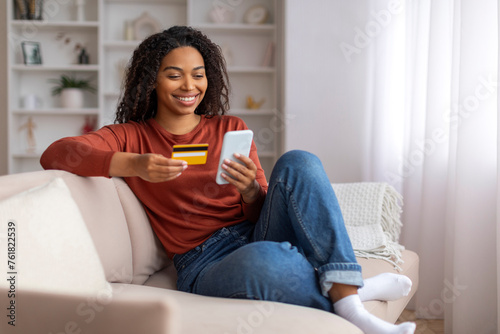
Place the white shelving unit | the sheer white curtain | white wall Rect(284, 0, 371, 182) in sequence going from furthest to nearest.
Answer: the white shelving unit < white wall Rect(284, 0, 371, 182) < the sheer white curtain

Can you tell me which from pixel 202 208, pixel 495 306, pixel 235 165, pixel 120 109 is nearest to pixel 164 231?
pixel 202 208

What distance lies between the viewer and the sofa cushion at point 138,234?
1.58 meters

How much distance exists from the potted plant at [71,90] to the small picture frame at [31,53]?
0.60 feet

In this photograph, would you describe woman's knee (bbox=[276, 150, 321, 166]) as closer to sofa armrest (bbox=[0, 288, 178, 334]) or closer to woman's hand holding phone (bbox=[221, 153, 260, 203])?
woman's hand holding phone (bbox=[221, 153, 260, 203])

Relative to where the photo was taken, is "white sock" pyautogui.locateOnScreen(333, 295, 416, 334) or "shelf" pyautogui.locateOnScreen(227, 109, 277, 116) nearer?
"white sock" pyautogui.locateOnScreen(333, 295, 416, 334)

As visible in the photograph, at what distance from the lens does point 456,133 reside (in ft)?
7.54

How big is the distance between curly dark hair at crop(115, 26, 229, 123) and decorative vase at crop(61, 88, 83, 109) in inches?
94.7

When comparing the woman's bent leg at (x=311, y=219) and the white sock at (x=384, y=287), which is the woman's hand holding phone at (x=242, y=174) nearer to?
the woman's bent leg at (x=311, y=219)

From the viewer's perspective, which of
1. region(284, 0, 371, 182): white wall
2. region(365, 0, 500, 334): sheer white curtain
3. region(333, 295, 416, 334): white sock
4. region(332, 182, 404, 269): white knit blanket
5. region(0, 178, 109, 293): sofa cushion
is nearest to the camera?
region(0, 178, 109, 293): sofa cushion

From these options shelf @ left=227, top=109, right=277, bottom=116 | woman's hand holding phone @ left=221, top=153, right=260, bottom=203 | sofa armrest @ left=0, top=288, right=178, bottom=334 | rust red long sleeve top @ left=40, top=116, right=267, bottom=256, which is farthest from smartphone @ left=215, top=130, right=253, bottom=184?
shelf @ left=227, top=109, right=277, bottom=116

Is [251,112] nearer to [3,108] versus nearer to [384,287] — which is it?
[3,108]

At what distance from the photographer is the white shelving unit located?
13.4 feet

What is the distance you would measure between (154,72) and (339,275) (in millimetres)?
840

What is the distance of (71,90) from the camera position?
159 inches
